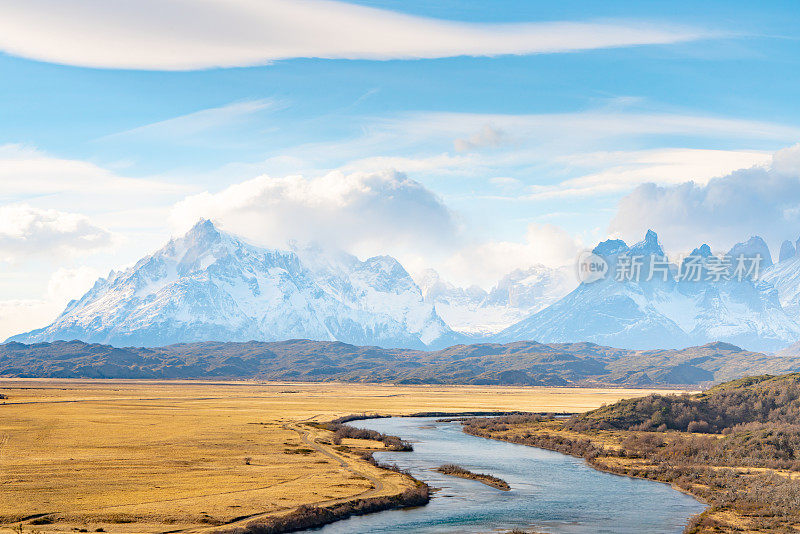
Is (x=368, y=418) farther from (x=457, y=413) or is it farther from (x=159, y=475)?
(x=159, y=475)

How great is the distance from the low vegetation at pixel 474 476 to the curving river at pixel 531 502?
106 centimetres

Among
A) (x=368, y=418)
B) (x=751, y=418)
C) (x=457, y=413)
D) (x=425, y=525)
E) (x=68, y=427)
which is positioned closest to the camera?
(x=425, y=525)

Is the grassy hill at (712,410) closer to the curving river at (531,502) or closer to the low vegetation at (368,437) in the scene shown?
the curving river at (531,502)

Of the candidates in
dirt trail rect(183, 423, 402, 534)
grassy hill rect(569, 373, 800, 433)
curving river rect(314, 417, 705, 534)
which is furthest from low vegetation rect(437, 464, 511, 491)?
grassy hill rect(569, 373, 800, 433)

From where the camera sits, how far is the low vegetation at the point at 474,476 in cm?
7720

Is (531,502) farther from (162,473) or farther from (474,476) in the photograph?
(162,473)

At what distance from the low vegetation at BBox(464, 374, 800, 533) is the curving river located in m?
3.62

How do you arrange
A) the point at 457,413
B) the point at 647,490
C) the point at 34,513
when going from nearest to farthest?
the point at 34,513
the point at 647,490
the point at 457,413

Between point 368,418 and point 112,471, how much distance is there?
299 ft

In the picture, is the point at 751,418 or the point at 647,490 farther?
the point at 751,418

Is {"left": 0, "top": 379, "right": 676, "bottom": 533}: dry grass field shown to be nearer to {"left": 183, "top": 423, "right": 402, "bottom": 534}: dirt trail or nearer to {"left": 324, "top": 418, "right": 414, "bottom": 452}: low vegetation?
{"left": 183, "top": 423, "right": 402, "bottom": 534}: dirt trail

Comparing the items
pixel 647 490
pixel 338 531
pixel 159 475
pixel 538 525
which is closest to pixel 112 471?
pixel 159 475

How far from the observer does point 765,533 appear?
57.5 m

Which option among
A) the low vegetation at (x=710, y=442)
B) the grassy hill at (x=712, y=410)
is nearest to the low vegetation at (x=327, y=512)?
the low vegetation at (x=710, y=442)
